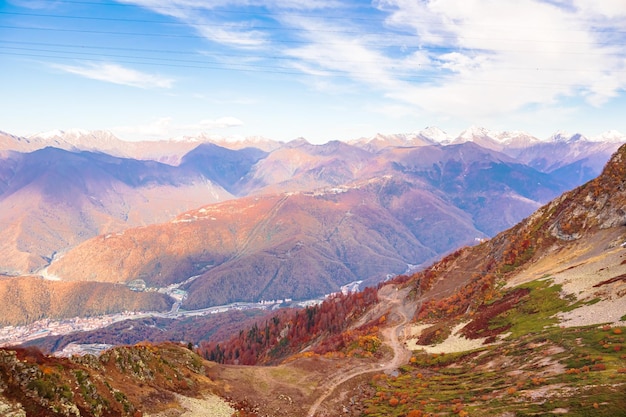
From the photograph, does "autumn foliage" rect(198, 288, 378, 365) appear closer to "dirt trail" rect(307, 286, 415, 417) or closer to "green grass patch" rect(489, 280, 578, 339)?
"dirt trail" rect(307, 286, 415, 417)

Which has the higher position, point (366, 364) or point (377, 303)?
point (366, 364)

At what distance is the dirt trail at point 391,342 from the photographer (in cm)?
5669

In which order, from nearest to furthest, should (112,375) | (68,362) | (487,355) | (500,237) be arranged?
(68,362) < (112,375) < (487,355) < (500,237)

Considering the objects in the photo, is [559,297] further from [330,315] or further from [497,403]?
[330,315]

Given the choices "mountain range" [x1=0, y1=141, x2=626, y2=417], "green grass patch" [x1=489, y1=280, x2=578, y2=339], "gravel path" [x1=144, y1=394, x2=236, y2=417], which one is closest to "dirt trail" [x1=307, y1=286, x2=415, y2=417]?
"mountain range" [x1=0, y1=141, x2=626, y2=417]

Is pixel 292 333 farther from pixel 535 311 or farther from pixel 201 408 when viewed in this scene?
pixel 201 408

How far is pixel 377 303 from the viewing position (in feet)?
453

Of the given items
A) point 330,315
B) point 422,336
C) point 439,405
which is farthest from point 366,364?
point 330,315

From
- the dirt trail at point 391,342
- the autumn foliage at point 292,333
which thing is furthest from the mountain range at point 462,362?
the autumn foliage at point 292,333

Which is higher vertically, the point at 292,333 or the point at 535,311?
the point at 535,311

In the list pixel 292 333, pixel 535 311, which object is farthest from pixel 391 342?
pixel 292 333

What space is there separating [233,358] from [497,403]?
136m

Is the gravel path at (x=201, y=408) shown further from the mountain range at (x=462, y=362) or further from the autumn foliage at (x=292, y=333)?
the autumn foliage at (x=292, y=333)

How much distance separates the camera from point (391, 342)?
276 feet
